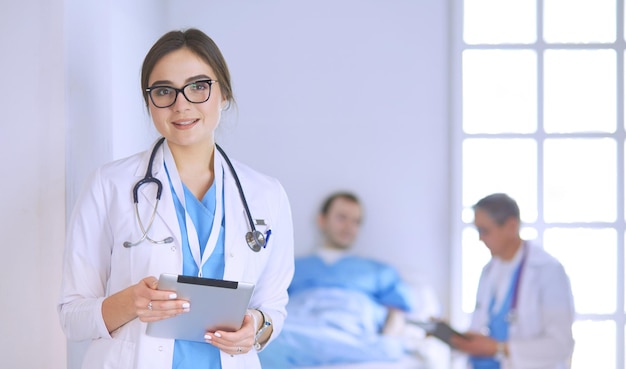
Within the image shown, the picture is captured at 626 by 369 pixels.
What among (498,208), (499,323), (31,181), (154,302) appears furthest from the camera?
(498,208)

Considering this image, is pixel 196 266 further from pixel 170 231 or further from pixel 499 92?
pixel 499 92

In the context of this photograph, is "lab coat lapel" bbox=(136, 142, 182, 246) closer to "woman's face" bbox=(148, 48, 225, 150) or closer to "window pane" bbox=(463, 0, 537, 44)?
"woman's face" bbox=(148, 48, 225, 150)

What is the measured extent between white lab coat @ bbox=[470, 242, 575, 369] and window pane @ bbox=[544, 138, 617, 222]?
0.74 meters

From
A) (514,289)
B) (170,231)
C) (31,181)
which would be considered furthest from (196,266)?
(514,289)

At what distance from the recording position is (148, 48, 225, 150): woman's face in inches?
46.8

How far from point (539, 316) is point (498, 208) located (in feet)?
1.69

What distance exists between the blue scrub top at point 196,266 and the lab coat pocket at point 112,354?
6cm

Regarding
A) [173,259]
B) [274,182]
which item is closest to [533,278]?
[274,182]

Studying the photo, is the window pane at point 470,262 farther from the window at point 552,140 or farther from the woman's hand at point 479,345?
the woman's hand at point 479,345

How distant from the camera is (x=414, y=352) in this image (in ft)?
10.9

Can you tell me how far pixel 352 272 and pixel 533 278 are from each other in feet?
3.03

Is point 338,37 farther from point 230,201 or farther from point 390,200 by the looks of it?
point 230,201

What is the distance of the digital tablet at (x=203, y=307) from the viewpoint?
41.7 inches

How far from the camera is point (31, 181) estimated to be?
144cm
